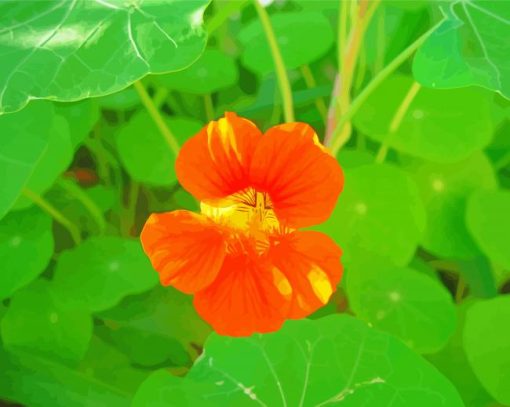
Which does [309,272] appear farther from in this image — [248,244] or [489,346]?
[489,346]

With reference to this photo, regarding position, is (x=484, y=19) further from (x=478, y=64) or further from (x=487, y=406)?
(x=487, y=406)

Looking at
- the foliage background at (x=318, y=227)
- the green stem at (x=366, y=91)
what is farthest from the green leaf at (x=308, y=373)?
the green stem at (x=366, y=91)

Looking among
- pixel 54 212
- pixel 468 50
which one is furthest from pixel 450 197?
pixel 54 212

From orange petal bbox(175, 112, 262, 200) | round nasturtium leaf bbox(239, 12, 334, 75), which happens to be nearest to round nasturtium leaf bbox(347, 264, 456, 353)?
orange petal bbox(175, 112, 262, 200)

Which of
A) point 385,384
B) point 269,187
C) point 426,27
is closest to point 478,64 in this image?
point 269,187

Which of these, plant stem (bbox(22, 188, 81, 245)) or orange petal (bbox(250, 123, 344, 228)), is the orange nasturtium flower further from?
plant stem (bbox(22, 188, 81, 245))

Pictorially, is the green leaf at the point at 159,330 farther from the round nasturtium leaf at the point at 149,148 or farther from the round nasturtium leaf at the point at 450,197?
the round nasturtium leaf at the point at 450,197
